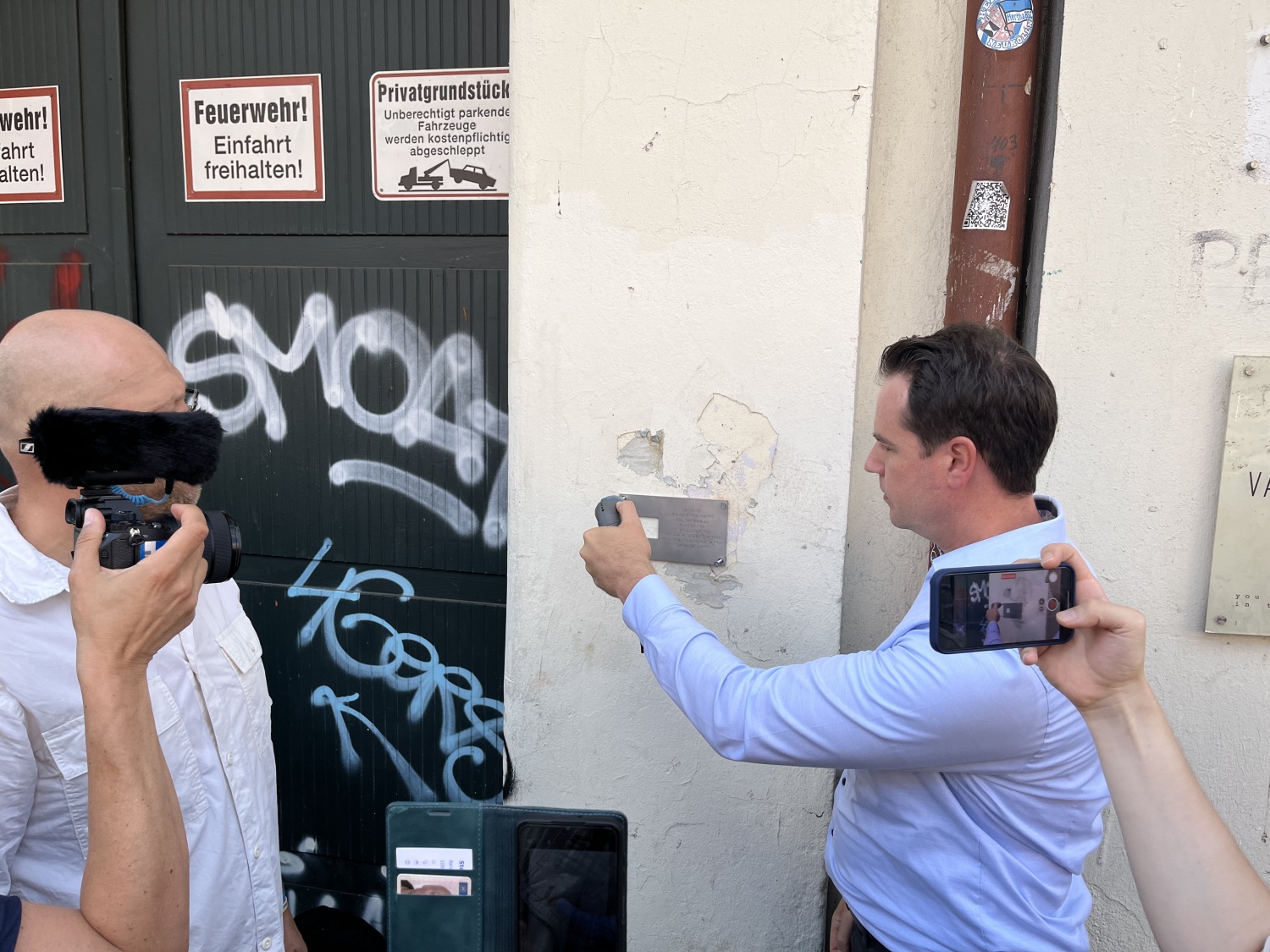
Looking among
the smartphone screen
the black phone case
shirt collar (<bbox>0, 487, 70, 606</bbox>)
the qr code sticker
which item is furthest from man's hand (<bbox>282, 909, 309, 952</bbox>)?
the qr code sticker

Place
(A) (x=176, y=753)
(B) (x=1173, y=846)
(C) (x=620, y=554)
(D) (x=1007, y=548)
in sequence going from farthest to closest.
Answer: (C) (x=620, y=554) → (A) (x=176, y=753) → (D) (x=1007, y=548) → (B) (x=1173, y=846)

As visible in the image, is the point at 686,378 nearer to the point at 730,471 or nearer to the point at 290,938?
the point at 730,471

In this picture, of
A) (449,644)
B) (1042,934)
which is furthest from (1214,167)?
(449,644)

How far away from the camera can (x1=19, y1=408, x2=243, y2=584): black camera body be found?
51.6 inches

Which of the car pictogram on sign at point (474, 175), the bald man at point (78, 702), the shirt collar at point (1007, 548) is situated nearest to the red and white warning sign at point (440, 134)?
the car pictogram on sign at point (474, 175)

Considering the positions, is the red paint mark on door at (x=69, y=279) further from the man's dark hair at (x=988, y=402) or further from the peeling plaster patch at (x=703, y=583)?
the man's dark hair at (x=988, y=402)

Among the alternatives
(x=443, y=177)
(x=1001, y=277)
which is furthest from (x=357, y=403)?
(x=1001, y=277)

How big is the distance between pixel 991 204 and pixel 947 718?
1.20 meters

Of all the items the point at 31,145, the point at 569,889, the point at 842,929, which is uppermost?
the point at 31,145

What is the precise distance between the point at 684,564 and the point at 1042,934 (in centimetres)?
100

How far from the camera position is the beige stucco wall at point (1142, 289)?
189cm

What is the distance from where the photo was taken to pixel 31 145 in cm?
288

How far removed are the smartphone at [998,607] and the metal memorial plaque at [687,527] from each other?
964 mm

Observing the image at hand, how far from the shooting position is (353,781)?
9.21 ft
